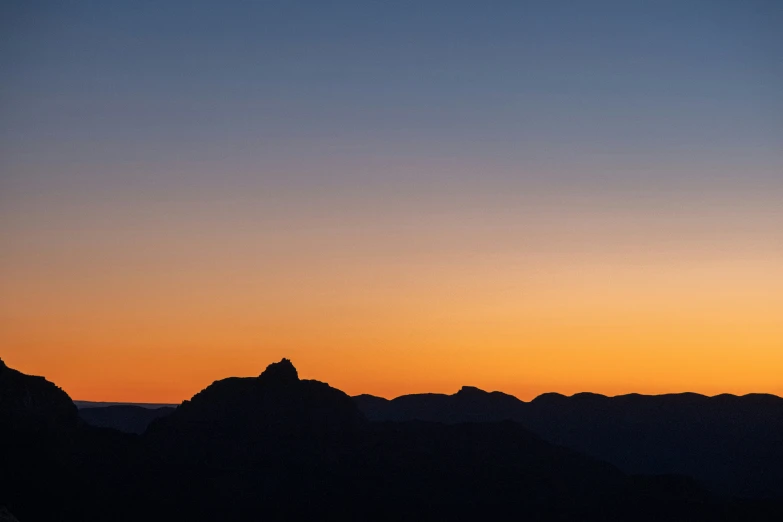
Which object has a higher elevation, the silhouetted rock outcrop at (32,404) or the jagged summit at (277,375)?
the jagged summit at (277,375)

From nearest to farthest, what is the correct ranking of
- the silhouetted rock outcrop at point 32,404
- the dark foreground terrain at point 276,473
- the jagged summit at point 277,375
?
the silhouetted rock outcrop at point 32,404, the dark foreground terrain at point 276,473, the jagged summit at point 277,375

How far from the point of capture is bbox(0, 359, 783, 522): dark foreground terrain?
15825 cm

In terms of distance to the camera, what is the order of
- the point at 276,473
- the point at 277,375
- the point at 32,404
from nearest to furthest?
the point at 32,404 → the point at 276,473 → the point at 277,375

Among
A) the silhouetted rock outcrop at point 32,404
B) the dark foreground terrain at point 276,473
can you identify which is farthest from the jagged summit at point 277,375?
the silhouetted rock outcrop at point 32,404

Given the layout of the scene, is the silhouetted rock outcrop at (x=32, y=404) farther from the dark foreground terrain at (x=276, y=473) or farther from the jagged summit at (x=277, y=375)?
the jagged summit at (x=277, y=375)

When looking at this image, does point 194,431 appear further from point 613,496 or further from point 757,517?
point 757,517

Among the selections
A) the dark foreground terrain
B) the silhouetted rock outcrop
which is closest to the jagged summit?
the dark foreground terrain

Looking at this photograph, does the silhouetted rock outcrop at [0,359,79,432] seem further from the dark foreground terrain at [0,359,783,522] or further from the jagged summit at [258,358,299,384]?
the jagged summit at [258,358,299,384]

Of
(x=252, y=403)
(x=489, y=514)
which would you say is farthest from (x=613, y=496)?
(x=252, y=403)

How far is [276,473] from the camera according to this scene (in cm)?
18175

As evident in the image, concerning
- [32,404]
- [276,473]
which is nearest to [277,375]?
[276,473]

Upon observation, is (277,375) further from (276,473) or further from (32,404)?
(32,404)

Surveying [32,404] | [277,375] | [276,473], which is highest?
[277,375]

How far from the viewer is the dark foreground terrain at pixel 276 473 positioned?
158250mm
